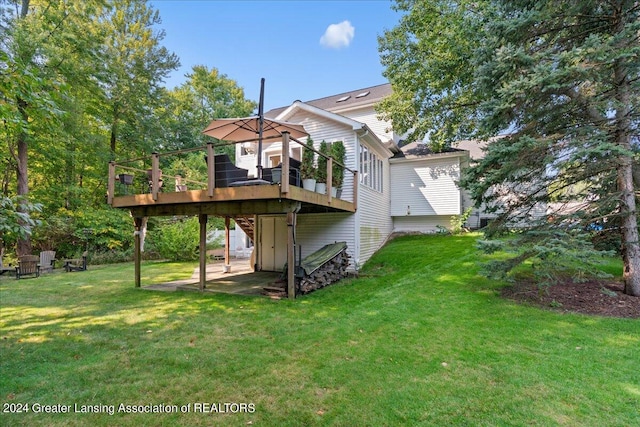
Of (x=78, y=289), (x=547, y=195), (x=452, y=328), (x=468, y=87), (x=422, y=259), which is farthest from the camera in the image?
(x=468, y=87)

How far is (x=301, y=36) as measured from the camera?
14781mm

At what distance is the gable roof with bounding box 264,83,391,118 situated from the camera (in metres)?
15.8

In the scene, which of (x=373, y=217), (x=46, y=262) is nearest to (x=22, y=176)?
(x=46, y=262)

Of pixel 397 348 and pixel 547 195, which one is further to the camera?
pixel 547 195

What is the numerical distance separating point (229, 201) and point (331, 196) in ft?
9.11

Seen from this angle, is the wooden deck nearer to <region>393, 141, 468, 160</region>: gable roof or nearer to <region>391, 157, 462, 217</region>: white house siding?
<region>391, 157, 462, 217</region>: white house siding

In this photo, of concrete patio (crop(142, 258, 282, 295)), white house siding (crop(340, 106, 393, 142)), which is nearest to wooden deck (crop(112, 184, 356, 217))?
concrete patio (crop(142, 258, 282, 295))

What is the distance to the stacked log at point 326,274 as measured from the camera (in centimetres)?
734

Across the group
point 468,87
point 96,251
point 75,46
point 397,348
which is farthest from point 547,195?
point 75,46

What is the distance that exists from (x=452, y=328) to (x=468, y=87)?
30.8 feet

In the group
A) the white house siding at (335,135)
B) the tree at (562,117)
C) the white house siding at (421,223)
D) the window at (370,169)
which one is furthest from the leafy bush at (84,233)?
the tree at (562,117)

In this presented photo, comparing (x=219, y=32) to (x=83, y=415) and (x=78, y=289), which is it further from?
(x=83, y=415)

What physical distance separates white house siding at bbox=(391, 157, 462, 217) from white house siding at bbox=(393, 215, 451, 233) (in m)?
0.48

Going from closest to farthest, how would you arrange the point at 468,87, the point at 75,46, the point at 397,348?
the point at 397,348 < the point at 468,87 < the point at 75,46
